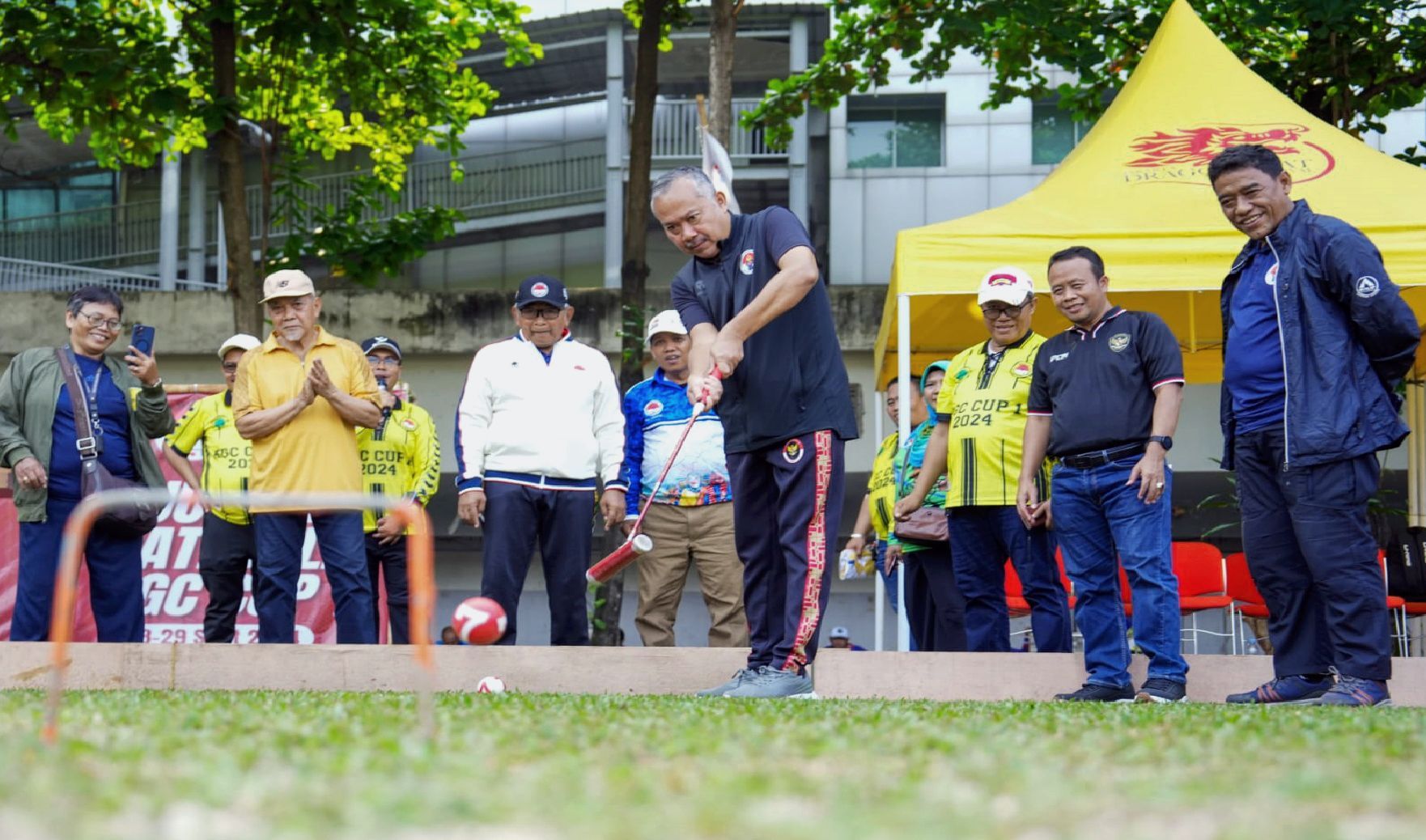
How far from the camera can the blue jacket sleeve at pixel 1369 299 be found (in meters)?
4.95

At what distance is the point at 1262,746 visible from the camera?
9.99ft

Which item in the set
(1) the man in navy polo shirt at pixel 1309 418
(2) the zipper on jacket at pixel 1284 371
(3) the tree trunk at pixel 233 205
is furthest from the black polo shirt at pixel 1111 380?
(3) the tree trunk at pixel 233 205

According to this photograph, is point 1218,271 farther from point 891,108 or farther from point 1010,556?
point 891,108

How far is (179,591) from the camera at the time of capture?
372 inches

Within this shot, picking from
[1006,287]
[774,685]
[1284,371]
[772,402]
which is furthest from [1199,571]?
[774,685]

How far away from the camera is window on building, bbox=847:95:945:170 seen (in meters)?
19.0

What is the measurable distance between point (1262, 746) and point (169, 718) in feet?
7.62

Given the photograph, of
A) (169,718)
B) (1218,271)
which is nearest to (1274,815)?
(169,718)

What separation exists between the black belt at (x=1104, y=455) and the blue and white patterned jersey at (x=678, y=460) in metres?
2.43

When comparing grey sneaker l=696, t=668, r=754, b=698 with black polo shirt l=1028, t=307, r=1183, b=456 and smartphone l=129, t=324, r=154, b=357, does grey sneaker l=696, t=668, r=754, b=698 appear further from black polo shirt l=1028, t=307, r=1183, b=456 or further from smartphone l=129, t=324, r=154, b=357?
smartphone l=129, t=324, r=154, b=357

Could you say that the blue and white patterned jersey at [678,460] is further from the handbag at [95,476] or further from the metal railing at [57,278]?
the metal railing at [57,278]

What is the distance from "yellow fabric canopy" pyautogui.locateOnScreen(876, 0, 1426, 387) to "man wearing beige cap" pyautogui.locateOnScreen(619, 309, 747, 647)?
4.31ft

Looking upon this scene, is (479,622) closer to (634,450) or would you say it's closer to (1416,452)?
(634,450)

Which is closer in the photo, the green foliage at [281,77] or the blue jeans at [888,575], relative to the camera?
the blue jeans at [888,575]
